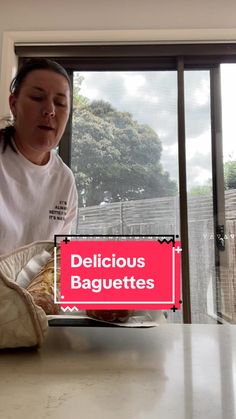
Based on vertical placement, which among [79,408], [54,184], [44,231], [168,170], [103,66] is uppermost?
[103,66]

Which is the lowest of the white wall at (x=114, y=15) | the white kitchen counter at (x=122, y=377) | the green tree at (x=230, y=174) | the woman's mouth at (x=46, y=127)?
the white kitchen counter at (x=122, y=377)

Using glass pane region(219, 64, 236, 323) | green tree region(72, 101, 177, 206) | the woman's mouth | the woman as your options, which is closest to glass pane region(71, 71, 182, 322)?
green tree region(72, 101, 177, 206)

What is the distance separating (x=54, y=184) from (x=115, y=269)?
0.51 metres

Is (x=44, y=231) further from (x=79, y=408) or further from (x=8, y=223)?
(x=79, y=408)

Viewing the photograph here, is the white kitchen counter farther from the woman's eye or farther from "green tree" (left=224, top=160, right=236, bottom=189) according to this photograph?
"green tree" (left=224, top=160, right=236, bottom=189)

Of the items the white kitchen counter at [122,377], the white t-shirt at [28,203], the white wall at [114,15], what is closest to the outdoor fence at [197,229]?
the white wall at [114,15]

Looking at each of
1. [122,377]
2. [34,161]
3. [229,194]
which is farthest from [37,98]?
[229,194]

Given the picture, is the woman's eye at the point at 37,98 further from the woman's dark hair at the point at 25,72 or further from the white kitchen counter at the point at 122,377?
the white kitchen counter at the point at 122,377

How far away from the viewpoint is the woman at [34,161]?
631 millimetres

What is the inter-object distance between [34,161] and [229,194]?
134 centimetres

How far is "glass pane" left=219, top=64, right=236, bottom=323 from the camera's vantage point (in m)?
1.81

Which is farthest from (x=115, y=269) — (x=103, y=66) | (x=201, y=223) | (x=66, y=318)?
(x=103, y=66)

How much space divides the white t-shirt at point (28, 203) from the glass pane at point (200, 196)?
116 centimetres

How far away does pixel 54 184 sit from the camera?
823 millimetres
